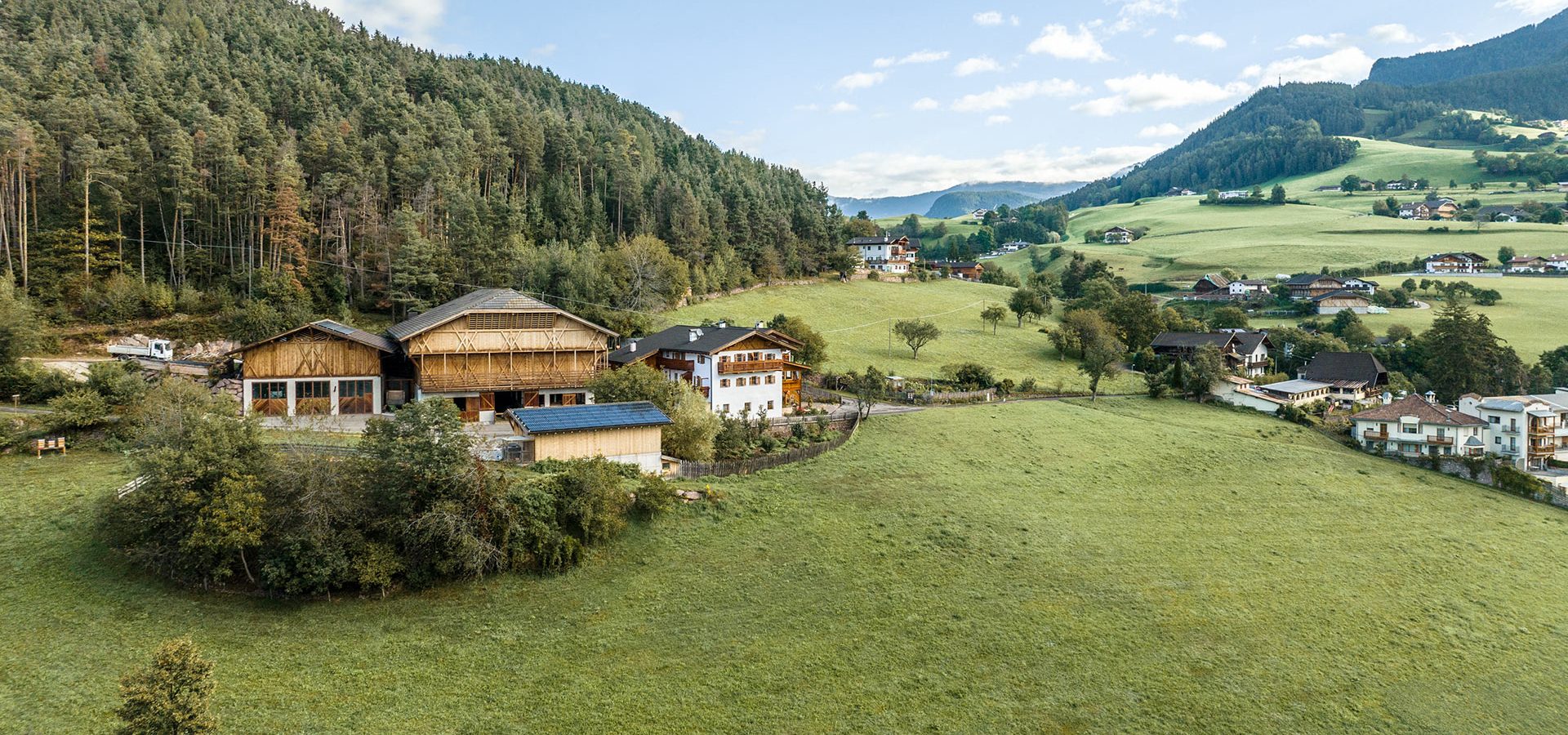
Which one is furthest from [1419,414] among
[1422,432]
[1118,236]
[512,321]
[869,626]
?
[1118,236]

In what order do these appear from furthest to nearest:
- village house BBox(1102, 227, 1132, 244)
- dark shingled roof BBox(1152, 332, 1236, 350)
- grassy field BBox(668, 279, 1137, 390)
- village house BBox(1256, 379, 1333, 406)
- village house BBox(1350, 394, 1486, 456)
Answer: village house BBox(1102, 227, 1132, 244)
dark shingled roof BBox(1152, 332, 1236, 350)
grassy field BBox(668, 279, 1137, 390)
village house BBox(1256, 379, 1333, 406)
village house BBox(1350, 394, 1486, 456)

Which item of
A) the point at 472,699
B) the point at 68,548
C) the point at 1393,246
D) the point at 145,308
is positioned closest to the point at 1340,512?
the point at 472,699

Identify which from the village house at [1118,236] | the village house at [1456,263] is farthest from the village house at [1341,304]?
the village house at [1118,236]

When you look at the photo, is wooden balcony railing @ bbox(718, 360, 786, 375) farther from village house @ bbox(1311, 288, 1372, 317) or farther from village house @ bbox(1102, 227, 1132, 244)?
village house @ bbox(1102, 227, 1132, 244)

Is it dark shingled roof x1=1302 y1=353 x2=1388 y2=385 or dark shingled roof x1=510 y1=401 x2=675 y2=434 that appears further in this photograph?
dark shingled roof x1=1302 y1=353 x2=1388 y2=385

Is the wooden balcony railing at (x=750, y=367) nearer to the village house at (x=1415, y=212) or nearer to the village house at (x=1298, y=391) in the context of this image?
the village house at (x=1298, y=391)

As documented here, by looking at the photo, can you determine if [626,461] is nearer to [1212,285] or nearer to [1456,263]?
[1212,285]

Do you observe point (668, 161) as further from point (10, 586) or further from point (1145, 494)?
point (10, 586)

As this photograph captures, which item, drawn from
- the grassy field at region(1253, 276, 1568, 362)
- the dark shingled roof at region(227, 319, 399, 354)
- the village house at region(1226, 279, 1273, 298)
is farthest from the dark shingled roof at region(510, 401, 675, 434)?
the village house at region(1226, 279, 1273, 298)
